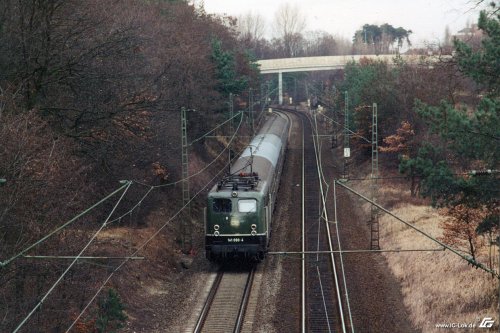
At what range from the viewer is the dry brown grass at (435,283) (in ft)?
63.3

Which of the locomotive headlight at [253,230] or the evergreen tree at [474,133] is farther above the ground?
the evergreen tree at [474,133]

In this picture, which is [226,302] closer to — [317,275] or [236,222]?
[236,222]

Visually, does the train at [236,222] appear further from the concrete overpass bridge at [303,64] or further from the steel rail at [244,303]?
the concrete overpass bridge at [303,64]

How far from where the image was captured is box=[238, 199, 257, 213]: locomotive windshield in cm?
2397

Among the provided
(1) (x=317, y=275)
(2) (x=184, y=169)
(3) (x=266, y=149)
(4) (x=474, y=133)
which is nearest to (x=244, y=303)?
(1) (x=317, y=275)

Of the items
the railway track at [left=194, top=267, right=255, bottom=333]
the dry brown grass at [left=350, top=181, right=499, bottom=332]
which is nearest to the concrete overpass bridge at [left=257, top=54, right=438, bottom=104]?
the dry brown grass at [left=350, top=181, right=499, bottom=332]

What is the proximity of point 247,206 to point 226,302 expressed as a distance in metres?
3.89

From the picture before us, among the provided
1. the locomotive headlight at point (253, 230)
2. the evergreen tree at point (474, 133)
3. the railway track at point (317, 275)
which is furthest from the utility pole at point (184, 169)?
the evergreen tree at point (474, 133)

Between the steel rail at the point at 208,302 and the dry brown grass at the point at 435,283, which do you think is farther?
the steel rail at the point at 208,302

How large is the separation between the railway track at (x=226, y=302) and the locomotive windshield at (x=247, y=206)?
8.99 feet

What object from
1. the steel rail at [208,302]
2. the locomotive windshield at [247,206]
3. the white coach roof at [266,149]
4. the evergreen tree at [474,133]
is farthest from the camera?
the white coach roof at [266,149]

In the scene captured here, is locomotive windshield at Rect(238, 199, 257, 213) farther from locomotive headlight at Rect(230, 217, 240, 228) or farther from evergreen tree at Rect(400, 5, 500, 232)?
evergreen tree at Rect(400, 5, 500, 232)

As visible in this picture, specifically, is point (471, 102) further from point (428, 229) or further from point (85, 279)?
point (85, 279)

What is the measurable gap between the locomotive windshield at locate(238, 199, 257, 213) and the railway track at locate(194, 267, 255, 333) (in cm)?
274
